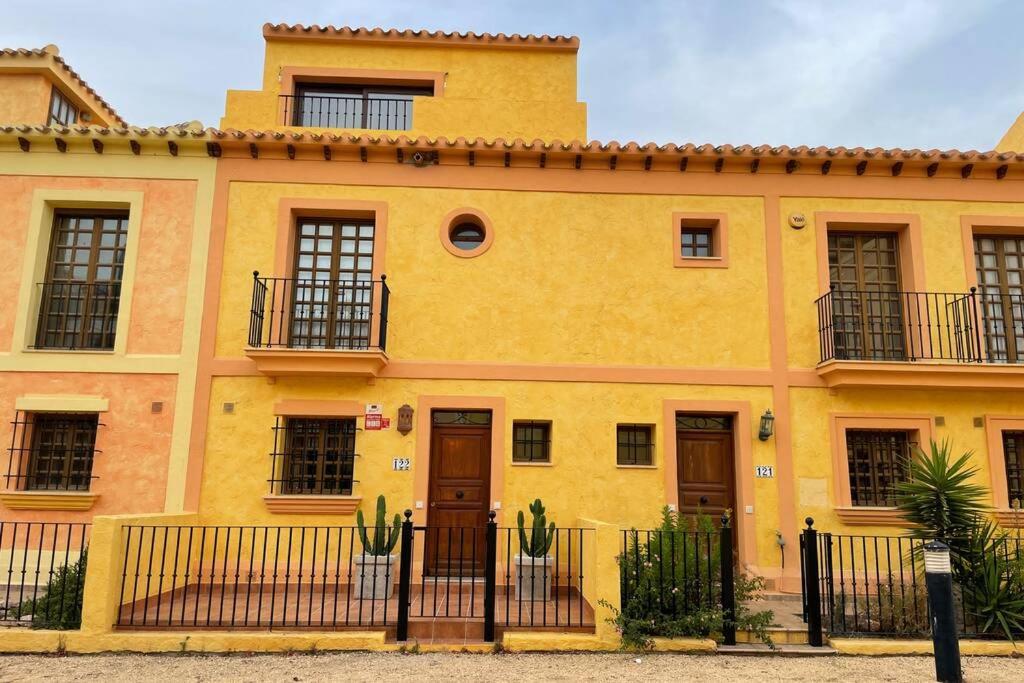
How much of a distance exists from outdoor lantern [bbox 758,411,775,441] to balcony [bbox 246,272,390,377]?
527 cm

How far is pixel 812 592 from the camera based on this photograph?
7.06m

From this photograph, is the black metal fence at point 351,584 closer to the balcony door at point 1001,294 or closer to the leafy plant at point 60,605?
the leafy plant at point 60,605

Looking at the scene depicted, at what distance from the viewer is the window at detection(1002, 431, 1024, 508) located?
10125 millimetres

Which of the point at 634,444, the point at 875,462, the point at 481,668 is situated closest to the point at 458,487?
the point at 634,444

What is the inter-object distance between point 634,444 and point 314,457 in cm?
451

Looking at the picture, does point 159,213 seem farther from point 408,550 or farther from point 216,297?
point 408,550

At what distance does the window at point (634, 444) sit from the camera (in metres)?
10.1

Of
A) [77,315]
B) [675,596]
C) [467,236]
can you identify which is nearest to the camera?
[675,596]

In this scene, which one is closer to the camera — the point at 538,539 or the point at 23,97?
the point at 538,539

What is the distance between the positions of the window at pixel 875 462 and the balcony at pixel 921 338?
86 cm

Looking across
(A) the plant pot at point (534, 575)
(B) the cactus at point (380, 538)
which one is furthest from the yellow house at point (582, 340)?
(B) the cactus at point (380, 538)

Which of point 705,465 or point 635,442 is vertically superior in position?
point 635,442

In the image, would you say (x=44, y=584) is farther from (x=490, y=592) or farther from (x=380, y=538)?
(x=490, y=592)

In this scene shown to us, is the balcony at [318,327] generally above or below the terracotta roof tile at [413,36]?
below
